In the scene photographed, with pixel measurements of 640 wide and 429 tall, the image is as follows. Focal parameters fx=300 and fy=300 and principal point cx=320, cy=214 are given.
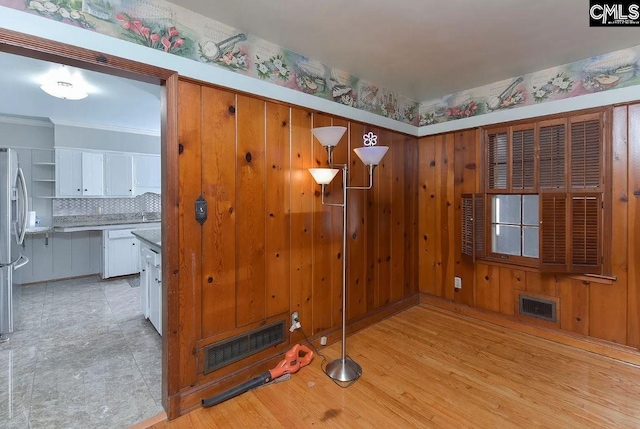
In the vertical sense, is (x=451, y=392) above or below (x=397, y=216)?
below

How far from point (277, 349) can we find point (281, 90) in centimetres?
203

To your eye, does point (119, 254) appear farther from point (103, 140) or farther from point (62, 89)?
point (62, 89)

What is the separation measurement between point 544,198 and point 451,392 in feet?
5.98

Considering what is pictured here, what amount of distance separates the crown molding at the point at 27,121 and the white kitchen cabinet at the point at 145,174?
1.28 metres

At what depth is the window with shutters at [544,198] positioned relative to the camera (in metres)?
2.51

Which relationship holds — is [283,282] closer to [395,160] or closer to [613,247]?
[395,160]

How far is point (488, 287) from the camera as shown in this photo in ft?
10.5

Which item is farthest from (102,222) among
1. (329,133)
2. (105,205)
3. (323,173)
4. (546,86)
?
(546,86)

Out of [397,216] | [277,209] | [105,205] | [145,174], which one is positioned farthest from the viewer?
[145,174]

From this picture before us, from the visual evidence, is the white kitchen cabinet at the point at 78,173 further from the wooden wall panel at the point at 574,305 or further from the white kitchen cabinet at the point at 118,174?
the wooden wall panel at the point at 574,305

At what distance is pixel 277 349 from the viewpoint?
2.36m

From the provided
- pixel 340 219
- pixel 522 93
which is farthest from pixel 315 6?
pixel 522 93

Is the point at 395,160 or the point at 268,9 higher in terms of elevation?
the point at 268,9

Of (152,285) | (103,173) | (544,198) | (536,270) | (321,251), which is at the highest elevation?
(103,173)
